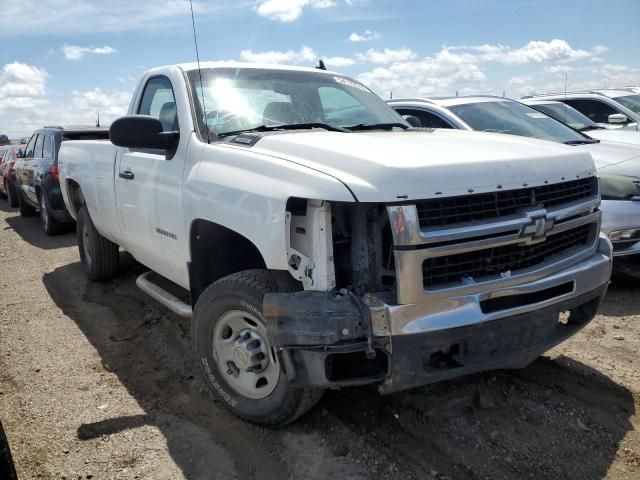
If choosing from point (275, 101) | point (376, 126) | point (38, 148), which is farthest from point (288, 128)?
point (38, 148)

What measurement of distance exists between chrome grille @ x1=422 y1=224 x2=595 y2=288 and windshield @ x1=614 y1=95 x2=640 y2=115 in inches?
367

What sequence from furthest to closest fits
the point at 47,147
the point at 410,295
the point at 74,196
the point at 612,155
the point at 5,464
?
the point at 47,147
the point at 74,196
the point at 612,155
the point at 410,295
the point at 5,464

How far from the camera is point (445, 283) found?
2570mm

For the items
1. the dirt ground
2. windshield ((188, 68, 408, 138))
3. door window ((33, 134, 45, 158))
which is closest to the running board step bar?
the dirt ground

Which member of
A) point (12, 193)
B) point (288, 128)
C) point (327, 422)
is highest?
point (288, 128)

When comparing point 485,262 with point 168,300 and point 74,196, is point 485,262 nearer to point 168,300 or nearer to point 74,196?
point 168,300

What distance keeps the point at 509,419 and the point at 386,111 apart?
243 centimetres

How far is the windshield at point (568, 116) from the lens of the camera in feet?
26.9

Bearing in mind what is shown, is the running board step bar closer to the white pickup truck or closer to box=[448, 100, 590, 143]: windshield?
the white pickup truck

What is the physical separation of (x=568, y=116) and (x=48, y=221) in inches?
331

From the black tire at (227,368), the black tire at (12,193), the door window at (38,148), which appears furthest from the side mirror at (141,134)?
the black tire at (12,193)

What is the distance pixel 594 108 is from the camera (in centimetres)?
999

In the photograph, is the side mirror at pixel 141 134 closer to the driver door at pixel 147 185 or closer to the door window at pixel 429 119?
the driver door at pixel 147 185

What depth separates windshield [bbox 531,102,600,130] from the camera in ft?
26.9
